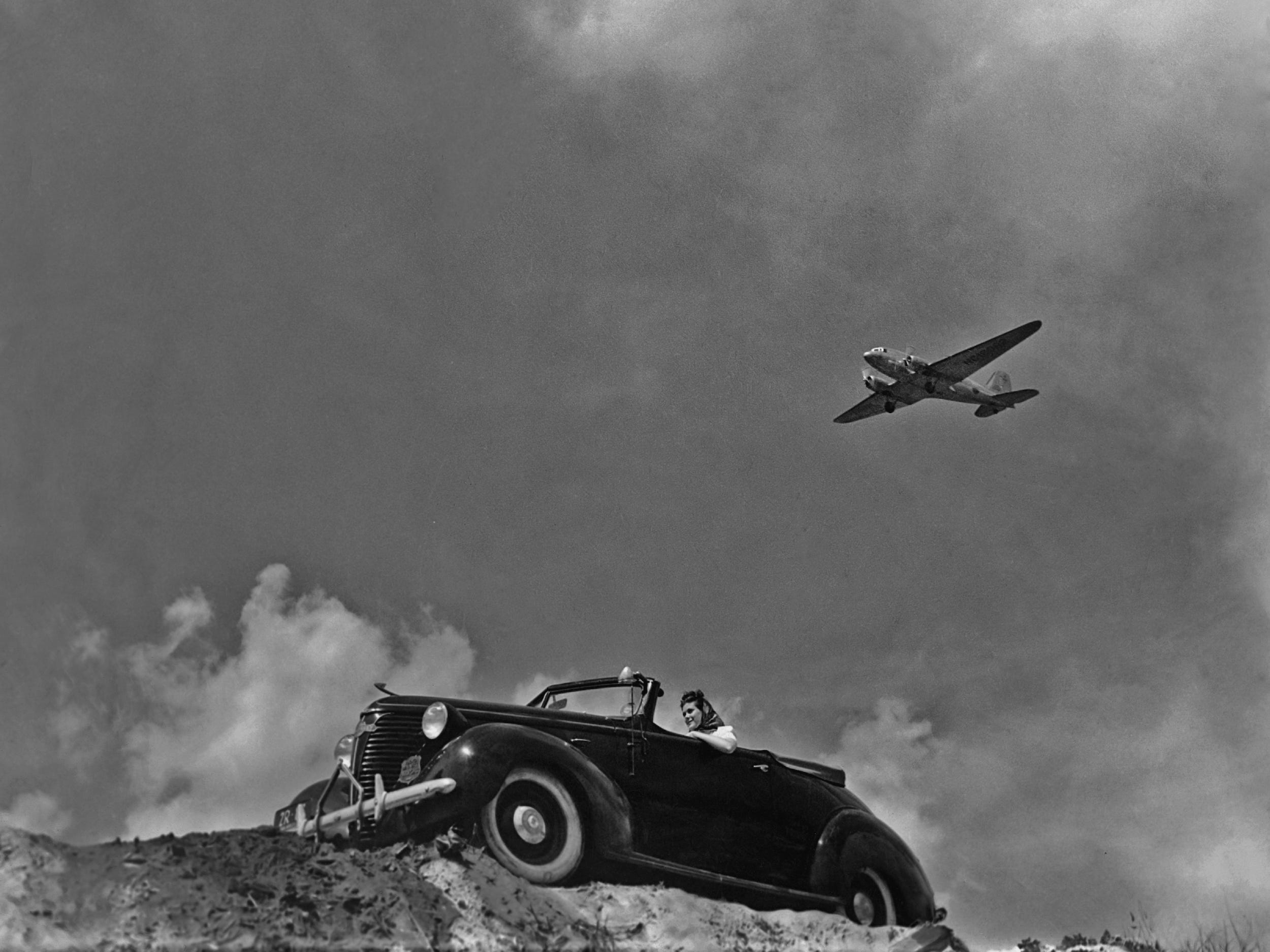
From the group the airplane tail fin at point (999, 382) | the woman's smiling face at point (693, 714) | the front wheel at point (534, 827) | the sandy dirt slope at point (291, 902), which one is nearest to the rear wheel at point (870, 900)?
the woman's smiling face at point (693, 714)

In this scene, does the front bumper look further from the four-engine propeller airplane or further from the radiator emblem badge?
the four-engine propeller airplane

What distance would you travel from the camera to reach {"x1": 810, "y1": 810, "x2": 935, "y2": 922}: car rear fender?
12.3 metres

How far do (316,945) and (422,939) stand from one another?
0.78 meters

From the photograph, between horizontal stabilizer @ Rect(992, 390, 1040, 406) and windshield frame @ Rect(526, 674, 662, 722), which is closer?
windshield frame @ Rect(526, 674, 662, 722)

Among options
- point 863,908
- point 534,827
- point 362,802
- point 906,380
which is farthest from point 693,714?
point 906,380

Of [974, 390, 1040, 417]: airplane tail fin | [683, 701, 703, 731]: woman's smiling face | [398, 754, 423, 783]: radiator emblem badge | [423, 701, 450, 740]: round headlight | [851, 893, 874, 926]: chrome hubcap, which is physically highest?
[974, 390, 1040, 417]: airplane tail fin

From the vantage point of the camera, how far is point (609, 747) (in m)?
11.4

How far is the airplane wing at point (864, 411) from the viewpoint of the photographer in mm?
37219

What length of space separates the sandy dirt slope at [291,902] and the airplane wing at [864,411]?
27931 millimetres

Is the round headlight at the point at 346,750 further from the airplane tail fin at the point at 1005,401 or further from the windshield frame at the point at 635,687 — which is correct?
the airplane tail fin at the point at 1005,401

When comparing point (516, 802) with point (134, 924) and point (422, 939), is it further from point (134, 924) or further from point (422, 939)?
point (134, 924)

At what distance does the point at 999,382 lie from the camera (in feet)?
130

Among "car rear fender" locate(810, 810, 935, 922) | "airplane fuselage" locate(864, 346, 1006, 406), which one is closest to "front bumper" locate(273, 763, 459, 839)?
"car rear fender" locate(810, 810, 935, 922)

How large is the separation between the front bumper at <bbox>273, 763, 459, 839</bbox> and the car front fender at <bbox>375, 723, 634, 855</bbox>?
0.13m
